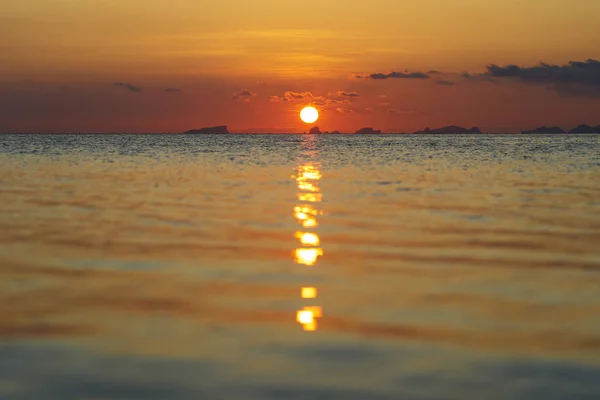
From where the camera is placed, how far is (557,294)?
11.5 m

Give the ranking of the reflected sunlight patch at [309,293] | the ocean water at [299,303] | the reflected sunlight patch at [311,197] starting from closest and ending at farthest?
the ocean water at [299,303]
the reflected sunlight patch at [309,293]
the reflected sunlight patch at [311,197]

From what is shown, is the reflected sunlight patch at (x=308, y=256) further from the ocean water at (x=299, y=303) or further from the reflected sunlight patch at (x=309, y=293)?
the reflected sunlight patch at (x=309, y=293)

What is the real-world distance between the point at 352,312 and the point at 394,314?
0.54 m

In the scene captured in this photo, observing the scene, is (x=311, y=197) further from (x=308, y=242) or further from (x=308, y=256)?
(x=308, y=256)

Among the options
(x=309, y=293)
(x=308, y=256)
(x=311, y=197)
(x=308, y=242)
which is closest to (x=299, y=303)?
(x=309, y=293)

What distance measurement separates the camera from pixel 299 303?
1091cm

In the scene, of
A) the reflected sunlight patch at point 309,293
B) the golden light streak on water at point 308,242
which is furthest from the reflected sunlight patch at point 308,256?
the reflected sunlight patch at point 309,293

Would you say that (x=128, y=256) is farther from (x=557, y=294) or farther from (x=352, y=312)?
(x=557, y=294)

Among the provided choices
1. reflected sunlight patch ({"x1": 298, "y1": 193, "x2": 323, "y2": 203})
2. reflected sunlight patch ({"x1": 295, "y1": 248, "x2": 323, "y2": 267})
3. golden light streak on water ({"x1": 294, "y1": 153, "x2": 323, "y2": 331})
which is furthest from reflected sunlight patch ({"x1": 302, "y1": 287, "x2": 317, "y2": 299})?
reflected sunlight patch ({"x1": 298, "y1": 193, "x2": 323, "y2": 203})

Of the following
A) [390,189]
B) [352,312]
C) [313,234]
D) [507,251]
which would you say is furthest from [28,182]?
[352,312]

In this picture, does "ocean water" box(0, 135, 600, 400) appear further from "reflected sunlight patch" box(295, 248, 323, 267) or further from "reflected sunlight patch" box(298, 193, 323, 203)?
"reflected sunlight patch" box(298, 193, 323, 203)

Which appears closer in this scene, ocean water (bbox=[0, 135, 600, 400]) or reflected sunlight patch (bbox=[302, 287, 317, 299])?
ocean water (bbox=[0, 135, 600, 400])

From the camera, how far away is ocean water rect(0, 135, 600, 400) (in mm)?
7635

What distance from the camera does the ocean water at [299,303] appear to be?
763cm
